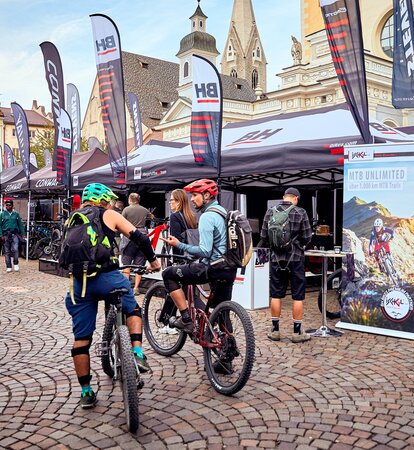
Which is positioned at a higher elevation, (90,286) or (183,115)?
(183,115)

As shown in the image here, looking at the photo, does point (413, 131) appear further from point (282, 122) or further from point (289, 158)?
point (289, 158)

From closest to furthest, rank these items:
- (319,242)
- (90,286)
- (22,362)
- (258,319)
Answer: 1. (90,286)
2. (22,362)
3. (258,319)
4. (319,242)

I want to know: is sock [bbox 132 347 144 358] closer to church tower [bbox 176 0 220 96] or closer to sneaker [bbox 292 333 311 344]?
sneaker [bbox 292 333 311 344]

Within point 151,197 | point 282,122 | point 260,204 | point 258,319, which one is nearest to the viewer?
point 258,319

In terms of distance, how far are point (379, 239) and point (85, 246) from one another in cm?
398

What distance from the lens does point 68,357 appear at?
211 inches

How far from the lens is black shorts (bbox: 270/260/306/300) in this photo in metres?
6.11

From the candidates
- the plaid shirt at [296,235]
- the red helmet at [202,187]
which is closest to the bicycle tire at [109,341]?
the red helmet at [202,187]

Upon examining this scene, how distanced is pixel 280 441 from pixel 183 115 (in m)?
44.0

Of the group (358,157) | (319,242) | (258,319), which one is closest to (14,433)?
(258,319)

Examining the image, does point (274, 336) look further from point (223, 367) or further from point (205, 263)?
point (205, 263)

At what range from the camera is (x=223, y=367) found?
14.4ft

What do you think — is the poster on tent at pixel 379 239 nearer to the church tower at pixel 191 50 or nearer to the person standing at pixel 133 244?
the person standing at pixel 133 244

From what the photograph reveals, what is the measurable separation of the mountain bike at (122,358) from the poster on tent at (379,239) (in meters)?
3.38
